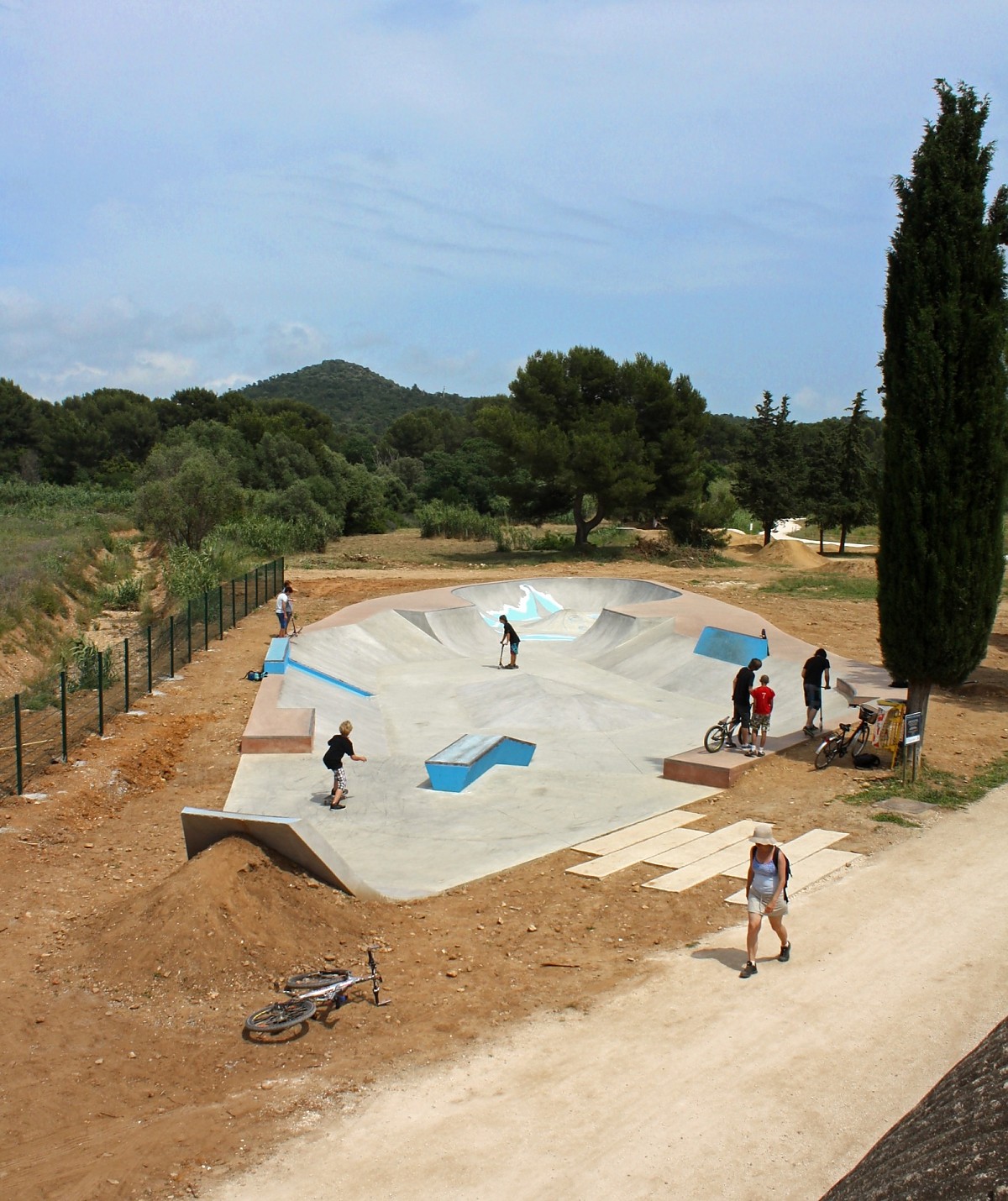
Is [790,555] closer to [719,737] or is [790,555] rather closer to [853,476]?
[853,476]

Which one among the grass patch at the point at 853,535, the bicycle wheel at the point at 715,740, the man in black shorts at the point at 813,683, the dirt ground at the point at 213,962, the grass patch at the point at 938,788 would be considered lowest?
the dirt ground at the point at 213,962

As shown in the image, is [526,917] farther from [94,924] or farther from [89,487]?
[89,487]

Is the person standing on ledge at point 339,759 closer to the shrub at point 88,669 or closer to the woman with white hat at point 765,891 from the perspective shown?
the shrub at point 88,669

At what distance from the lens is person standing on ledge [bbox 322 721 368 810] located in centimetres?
1292

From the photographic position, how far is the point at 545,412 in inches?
1970

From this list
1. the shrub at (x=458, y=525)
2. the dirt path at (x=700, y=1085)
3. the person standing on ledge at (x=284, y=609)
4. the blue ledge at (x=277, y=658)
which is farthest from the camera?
the shrub at (x=458, y=525)

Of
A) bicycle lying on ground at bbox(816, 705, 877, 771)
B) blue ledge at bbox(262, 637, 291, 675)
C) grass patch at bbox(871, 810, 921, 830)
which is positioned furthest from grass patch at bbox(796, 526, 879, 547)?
grass patch at bbox(871, 810, 921, 830)

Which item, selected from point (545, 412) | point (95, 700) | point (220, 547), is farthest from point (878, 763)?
point (545, 412)

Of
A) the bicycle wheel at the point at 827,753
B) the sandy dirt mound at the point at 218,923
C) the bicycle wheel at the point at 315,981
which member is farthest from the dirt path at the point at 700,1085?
the bicycle wheel at the point at 827,753

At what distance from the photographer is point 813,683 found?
53.6 feet

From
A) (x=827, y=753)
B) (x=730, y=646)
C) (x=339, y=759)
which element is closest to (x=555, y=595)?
(x=730, y=646)

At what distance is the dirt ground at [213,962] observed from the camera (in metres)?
6.12

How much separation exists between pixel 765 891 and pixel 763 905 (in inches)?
4.6

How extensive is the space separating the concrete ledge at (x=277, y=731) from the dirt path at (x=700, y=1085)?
349 inches
